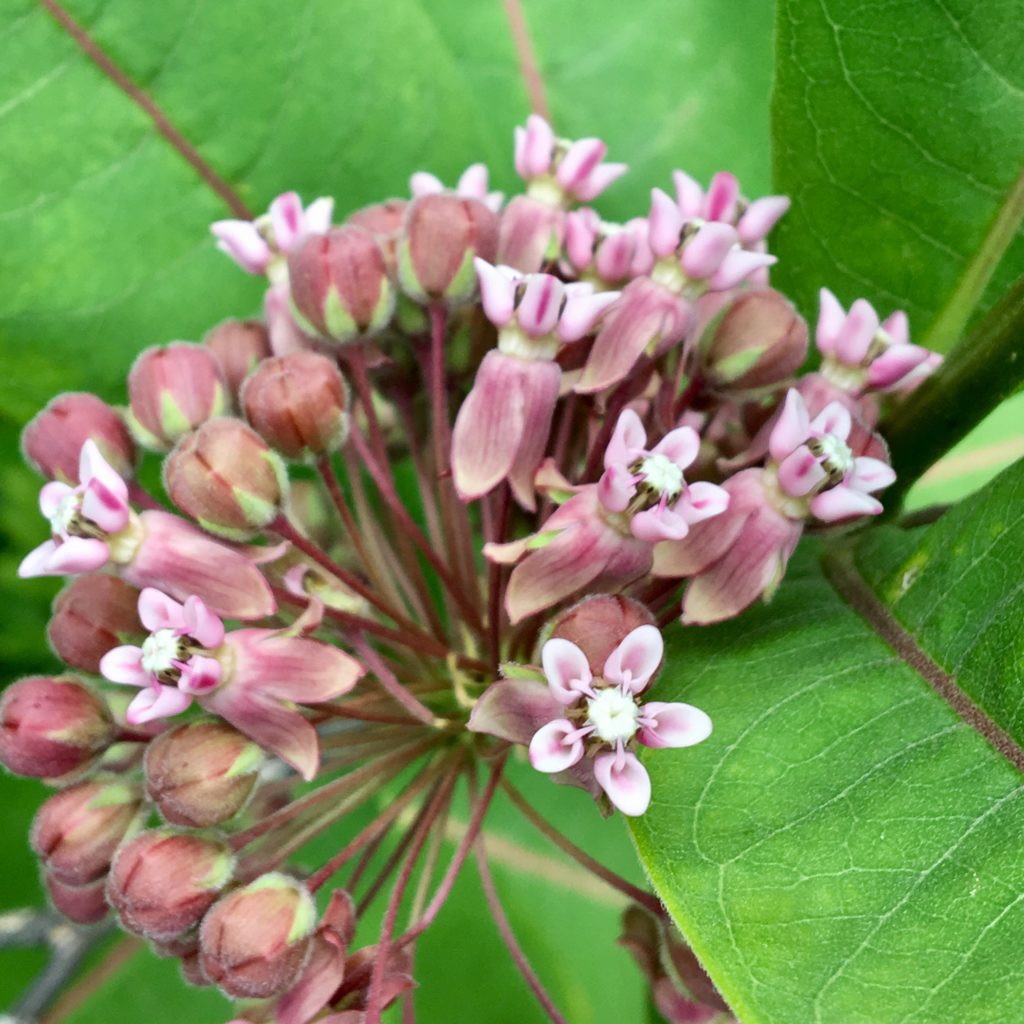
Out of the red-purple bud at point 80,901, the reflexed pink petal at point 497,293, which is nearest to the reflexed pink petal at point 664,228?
the reflexed pink petal at point 497,293

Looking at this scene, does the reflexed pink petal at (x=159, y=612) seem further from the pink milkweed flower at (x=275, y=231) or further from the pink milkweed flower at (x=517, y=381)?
the pink milkweed flower at (x=275, y=231)

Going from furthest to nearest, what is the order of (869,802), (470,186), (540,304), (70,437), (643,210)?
1. (643,210)
2. (470,186)
3. (70,437)
4. (540,304)
5. (869,802)

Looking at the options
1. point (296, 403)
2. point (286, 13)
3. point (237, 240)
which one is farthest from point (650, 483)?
point (286, 13)

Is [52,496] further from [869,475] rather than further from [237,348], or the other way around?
[869,475]

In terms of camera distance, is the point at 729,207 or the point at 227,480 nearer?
the point at 227,480

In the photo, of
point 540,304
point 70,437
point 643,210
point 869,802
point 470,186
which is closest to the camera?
point 869,802

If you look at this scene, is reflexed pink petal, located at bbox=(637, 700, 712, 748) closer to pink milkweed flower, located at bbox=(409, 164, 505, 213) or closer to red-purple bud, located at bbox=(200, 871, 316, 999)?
red-purple bud, located at bbox=(200, 871, 316, 999)

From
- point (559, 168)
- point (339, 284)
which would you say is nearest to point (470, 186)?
point (559, 168)

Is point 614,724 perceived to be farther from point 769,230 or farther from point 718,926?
point 769,230
